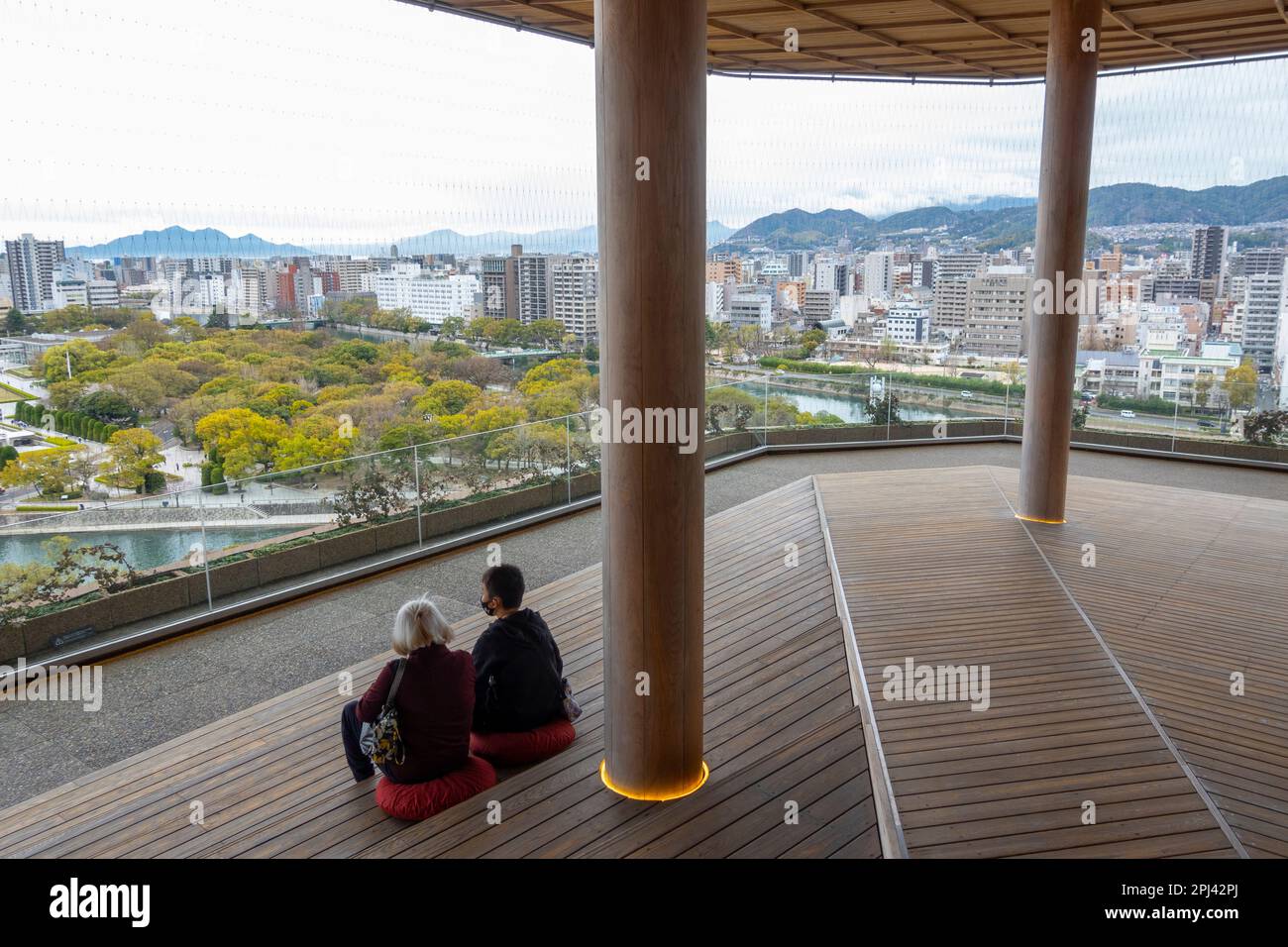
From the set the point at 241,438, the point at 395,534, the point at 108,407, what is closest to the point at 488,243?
the point at 241,438

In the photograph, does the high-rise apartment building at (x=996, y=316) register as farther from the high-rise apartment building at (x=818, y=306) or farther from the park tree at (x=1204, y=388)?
the park tree at (x=1204, y=388)

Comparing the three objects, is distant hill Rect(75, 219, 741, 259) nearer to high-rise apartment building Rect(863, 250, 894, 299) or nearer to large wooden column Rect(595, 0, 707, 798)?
high-rise apartment building Rect(863, 250, 894, 299)

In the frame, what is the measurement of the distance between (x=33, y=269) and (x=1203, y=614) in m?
10.8

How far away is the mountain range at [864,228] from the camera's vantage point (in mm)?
10766

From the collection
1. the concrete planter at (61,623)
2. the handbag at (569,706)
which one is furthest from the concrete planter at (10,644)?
the handbag at (569,706)

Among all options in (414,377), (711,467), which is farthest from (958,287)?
(414,377)

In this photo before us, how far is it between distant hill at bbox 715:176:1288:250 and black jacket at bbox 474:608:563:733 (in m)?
10.6

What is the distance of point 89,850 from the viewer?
3.57 m

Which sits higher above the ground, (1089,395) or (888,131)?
(888,131)

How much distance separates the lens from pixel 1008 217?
46.3ft

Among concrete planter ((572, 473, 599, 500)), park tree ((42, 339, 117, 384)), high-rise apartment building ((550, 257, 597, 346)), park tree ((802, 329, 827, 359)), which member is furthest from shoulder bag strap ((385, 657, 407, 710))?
park tree ((802, 329, 827, 359))

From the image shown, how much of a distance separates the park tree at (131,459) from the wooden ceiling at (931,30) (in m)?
5.07

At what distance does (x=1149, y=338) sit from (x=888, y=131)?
5629 mm
